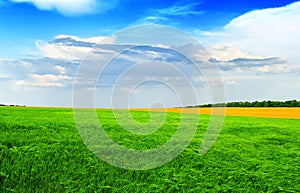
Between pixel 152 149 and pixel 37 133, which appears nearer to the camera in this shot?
pixel 152 149

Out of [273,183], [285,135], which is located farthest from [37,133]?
[285,135]

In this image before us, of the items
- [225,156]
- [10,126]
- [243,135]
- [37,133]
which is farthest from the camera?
[243,135]

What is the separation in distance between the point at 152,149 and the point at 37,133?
15.5 ft

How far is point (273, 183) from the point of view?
12.4 meters

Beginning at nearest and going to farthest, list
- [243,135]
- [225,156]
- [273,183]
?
[273,183] → [225,156] → [243,135]

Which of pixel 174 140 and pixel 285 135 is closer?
pixel 174 140

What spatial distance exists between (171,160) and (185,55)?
375 cm

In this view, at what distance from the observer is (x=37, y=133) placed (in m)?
16.0

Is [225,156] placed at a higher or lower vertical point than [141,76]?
lower

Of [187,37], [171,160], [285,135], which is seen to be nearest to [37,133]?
[171,160]

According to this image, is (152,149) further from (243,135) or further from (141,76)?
(243,135)

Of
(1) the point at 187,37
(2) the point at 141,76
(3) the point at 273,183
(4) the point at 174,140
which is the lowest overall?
(3) the point at 273,183

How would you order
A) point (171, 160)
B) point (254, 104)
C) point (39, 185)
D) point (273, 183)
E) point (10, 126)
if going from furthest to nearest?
point (254, 104), point (10, 126), point (171, 160), point (273, 183), point (39, 185)

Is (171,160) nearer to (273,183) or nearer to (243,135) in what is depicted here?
(273,183)
